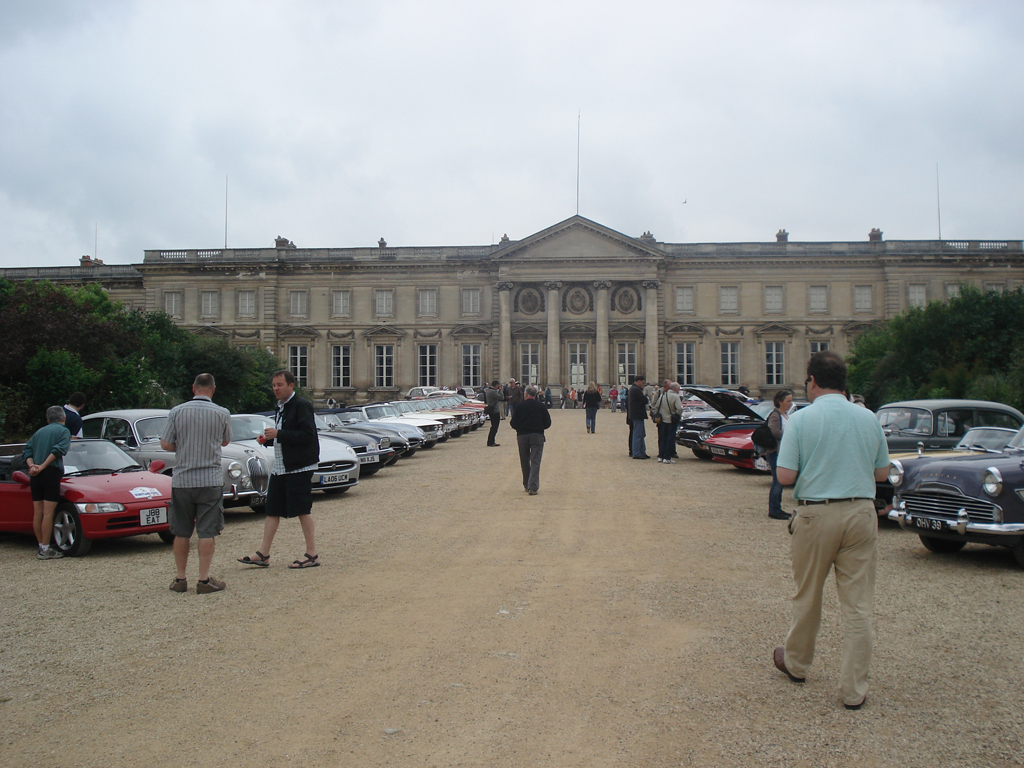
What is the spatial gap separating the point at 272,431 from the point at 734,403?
13.8 metres

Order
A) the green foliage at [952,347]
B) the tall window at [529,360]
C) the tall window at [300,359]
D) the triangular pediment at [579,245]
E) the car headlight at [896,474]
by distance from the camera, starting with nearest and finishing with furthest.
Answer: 1. the car headlight at [896,474]
2. the green foliage at [952,347]
3. the triangular pediment at [579,245]
4. the tall window at [529,360]
5. the tall window at [300,359]

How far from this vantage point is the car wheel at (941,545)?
9336 mm

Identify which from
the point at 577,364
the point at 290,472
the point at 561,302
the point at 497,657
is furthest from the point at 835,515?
the point at 561,302

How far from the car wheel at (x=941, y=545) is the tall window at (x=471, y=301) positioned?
50.3 m

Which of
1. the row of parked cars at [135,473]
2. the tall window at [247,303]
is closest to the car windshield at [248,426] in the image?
the row of parked cars at [135,473]

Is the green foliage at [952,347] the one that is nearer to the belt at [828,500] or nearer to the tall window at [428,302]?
the belt at [828,500]

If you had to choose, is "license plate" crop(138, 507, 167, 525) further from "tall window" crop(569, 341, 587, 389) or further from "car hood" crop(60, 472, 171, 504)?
"tall window" crop(569, 341, 587, 389)

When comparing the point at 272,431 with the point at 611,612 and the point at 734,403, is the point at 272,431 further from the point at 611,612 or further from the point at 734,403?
the point at 734,403

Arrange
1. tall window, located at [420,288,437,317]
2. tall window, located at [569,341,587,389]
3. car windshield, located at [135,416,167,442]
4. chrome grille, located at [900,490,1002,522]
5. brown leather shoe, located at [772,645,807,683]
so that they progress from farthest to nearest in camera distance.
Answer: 1. tall window, located at [420,288,437,317]
2. tall window, located at [569,341,587,389]
3. car windshield, located at [135,416,167,442]
4. chrome grille, located at [900,490,1002,522]
5. brown leather shoe, located at [772,645,807,683]

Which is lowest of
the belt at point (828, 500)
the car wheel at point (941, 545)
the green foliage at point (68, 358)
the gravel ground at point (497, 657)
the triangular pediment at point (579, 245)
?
the gravel ground at point (497, 657)

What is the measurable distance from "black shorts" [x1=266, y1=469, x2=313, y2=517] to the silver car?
3502mm

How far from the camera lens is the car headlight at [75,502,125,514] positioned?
955cm

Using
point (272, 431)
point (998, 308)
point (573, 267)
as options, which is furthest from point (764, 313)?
point (272, 431)

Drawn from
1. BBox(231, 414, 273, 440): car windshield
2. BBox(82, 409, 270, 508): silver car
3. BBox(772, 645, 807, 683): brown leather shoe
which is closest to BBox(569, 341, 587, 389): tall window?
BBox(231, 414, 273, 440): car windshield
